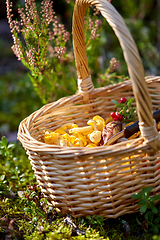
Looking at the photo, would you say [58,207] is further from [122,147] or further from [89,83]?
[89,83]

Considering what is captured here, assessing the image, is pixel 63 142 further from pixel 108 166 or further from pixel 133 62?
pixel 133 62

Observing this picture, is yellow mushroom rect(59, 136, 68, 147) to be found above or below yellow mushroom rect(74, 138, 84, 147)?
above

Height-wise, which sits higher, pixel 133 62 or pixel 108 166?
pixel 133 62

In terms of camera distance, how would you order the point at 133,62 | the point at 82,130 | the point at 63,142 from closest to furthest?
the point at 133,62
the point at 63,142
the point at 82,130

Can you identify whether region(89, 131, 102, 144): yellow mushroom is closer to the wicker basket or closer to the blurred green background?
the wicker basket

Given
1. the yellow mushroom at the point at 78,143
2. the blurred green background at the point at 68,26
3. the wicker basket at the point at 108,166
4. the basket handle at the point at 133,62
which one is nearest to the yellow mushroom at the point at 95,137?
the yellow mushroom at the point at 78,143

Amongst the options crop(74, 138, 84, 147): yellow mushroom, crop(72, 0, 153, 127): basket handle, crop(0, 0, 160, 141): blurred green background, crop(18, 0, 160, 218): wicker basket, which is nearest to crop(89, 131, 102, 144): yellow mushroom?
crop(74, 138, 84, 147): yellow mushroom

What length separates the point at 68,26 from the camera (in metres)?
4.78

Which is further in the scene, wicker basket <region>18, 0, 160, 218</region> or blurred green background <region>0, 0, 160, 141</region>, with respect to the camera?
blurred green background <region>0, 0, 160, 141</region>

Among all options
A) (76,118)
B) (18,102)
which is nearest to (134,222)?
(76,118)

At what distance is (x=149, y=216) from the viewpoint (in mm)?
1131

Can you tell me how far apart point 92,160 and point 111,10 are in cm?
62

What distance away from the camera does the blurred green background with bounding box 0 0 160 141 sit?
9.85ft

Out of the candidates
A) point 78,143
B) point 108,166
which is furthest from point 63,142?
point 108,166
